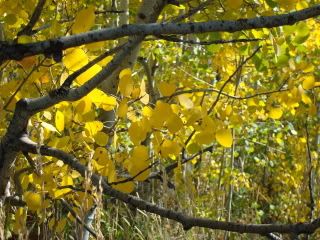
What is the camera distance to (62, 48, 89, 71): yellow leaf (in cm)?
112

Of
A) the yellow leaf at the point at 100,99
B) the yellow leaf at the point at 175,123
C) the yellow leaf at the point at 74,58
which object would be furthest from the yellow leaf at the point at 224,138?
the yellow leaf at the point at 74,58

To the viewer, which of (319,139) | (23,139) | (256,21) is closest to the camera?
(256,21)

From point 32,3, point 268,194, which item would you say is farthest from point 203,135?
point 268,194

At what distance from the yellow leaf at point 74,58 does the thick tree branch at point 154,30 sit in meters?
0.16

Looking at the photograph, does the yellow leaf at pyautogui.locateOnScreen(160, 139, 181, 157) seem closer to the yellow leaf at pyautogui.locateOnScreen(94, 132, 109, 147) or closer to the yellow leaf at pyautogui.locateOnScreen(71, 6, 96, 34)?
the yellow leaf at pyautogui.locateOnScreen(94, 132, 109, 147)

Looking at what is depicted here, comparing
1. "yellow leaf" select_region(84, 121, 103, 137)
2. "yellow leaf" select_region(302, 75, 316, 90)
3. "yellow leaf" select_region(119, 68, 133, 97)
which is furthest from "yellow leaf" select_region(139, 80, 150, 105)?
"yellow leaf" select_region(302, 75, 316, 90)

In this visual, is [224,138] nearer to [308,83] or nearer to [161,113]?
[161,113]

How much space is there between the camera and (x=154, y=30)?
3.04 ft

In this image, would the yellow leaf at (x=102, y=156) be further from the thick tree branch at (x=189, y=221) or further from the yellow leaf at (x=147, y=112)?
the yellow leaf at (x=147, y=112)

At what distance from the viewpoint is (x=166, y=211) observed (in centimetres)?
115

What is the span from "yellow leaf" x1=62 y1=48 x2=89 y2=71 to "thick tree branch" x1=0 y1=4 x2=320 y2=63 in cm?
16

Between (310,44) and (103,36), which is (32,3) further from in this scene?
(310,44)

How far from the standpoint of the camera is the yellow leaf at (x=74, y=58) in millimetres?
1119

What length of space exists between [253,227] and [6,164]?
60 cm
